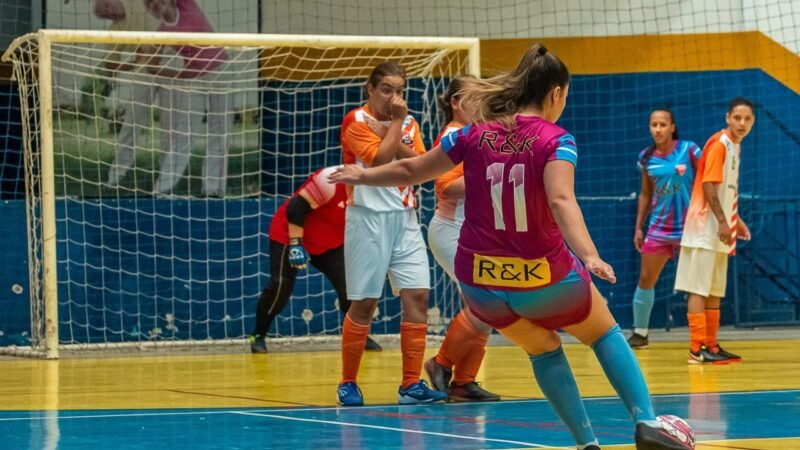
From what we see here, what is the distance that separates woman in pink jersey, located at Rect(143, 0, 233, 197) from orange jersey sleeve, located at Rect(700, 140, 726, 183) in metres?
6.13

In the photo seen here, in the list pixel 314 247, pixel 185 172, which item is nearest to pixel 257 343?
pixel 314 247

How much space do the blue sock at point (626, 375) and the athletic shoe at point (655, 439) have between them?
0.19ft

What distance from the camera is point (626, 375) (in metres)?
5.26

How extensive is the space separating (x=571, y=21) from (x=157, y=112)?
5.73 meters

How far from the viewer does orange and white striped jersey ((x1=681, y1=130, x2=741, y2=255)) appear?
11.2 meters

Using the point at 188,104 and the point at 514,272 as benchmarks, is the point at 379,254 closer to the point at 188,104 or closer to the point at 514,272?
the point at 514,272

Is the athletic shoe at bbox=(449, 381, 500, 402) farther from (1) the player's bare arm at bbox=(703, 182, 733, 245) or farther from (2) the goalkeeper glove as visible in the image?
(1) the player's bare arm at bbox=(703, 182, 733, 245)

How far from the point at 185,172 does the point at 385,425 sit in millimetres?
9378


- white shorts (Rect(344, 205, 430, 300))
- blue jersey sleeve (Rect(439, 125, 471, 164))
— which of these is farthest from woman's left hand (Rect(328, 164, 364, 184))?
white shorts (Rect(344, 205, 430, 300))

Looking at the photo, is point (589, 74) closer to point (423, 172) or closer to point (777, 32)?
point (777, 32)

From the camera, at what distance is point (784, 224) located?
675 inches

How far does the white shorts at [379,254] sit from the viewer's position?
316 inches

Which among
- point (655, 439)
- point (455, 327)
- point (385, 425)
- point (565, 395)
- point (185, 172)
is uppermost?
point (185, 172)

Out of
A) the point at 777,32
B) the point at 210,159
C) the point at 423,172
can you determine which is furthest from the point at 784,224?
the point at 423,172
